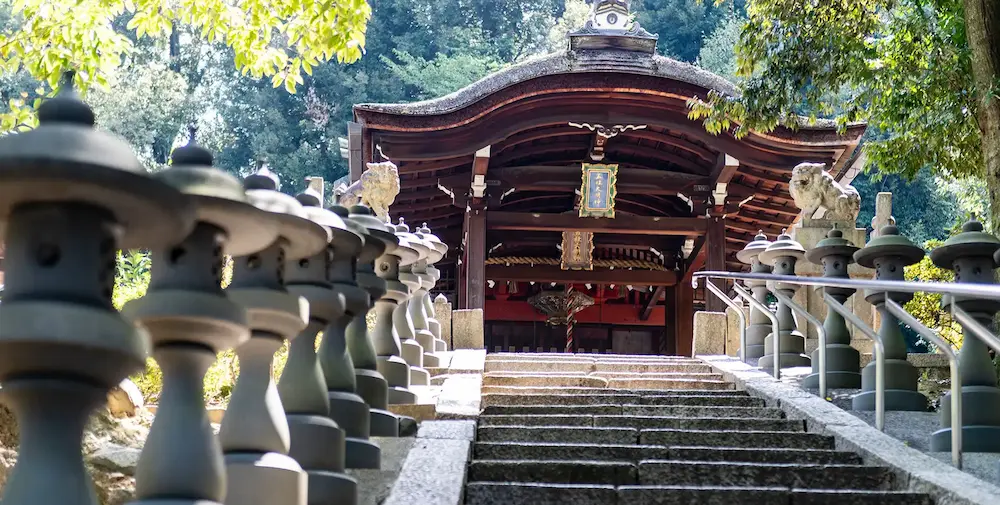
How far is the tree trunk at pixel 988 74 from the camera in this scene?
7.21 m

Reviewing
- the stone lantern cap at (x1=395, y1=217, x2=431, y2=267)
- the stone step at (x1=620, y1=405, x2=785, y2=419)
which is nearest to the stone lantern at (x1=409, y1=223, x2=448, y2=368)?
the stone lantern cap at (x1=395, y1=217, x2=431, y2=267)

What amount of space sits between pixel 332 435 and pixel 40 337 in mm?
1627

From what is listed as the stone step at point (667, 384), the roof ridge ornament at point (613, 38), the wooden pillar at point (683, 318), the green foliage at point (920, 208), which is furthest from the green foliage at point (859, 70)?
the green foliage at point (920, 208)

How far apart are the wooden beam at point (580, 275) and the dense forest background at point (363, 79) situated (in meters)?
13.8

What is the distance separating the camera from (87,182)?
1646mm

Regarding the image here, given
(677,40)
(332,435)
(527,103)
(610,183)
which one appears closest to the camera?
(332,435)

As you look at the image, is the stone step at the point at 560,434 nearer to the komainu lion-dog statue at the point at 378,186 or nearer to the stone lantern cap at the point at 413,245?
the stone lantern cap at the point at 413,245

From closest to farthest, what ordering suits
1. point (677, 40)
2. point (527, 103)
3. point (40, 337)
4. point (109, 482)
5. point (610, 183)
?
1. point (40, 337)
2. point (109, 482)
3. point (527, 103)
4. point (610, 183)
5. point (677, 40)

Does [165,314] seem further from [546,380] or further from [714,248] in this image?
[714,248]

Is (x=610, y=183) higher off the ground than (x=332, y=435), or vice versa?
(x=610, y=183)

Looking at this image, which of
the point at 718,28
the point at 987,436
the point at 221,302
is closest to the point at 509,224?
the point at 987,436

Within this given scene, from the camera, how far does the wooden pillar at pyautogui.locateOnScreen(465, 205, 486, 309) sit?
14758 mm

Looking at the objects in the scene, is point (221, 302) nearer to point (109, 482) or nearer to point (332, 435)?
point (332, 435)

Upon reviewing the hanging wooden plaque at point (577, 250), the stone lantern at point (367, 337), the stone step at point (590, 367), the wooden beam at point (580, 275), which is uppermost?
the hanging wooden plaque at point (577, 250)
